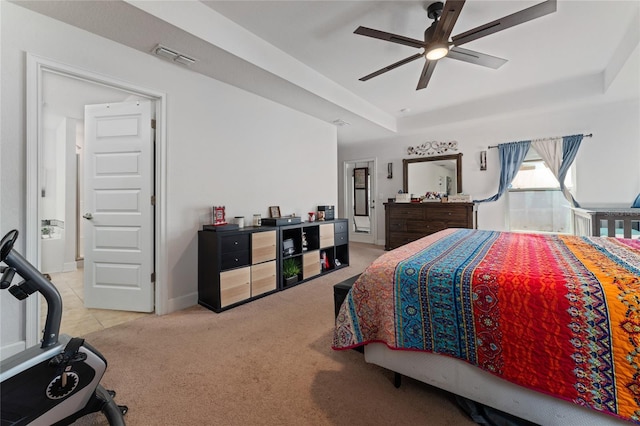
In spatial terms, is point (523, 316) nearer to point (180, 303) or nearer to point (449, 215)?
point (180, 303)

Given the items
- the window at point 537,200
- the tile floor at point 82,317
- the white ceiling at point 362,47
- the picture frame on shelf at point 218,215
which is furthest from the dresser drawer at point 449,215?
the tile floor at point 82,317

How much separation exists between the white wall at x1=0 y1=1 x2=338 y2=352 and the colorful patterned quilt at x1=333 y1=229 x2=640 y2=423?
2160 millimetres

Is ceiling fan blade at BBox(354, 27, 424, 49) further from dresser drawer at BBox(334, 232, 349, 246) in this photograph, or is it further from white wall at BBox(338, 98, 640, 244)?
white wall at BBox(338, 98, 640, 244)

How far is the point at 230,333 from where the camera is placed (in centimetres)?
226

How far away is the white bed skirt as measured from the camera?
1.09 meters

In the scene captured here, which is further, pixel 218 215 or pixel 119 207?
pixel 218 215

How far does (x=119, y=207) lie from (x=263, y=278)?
1.70 m

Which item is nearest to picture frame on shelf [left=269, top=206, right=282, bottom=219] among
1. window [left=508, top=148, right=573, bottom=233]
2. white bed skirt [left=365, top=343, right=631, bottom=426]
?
white bed skirt [left=365, top=343, right=631, bottom=426]

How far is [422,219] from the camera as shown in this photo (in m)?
5.20

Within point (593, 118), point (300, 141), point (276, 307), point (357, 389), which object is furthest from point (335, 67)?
point (593, 118)

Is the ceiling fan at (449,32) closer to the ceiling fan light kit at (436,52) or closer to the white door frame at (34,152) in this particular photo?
the ceiling fan light kit at (436,52)

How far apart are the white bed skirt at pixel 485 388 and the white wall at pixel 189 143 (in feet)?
7.68

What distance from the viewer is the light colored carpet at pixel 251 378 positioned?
4.52 feet

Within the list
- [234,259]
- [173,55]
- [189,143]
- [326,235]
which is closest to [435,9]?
Result: [173,55]
